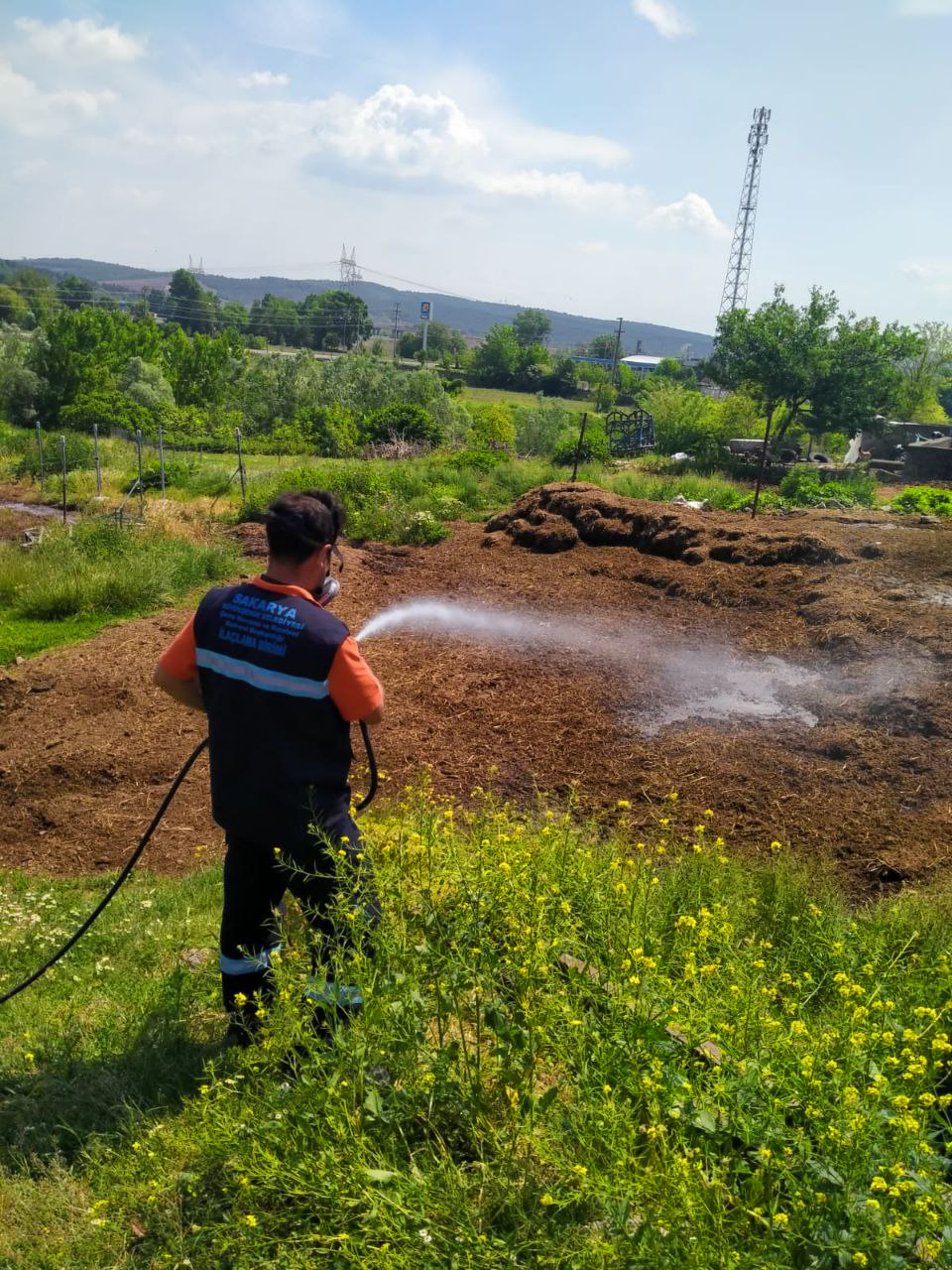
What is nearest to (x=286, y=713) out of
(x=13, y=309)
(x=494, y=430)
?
(x=494, y=430)

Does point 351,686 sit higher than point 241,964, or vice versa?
point 351,686

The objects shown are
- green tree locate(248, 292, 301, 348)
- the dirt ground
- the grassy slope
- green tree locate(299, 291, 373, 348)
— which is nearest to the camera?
the dirt ground

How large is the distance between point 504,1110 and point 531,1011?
0.35 metres

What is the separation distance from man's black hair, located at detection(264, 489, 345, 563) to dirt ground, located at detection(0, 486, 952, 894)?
1.38m

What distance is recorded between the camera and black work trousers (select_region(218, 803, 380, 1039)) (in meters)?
3.05

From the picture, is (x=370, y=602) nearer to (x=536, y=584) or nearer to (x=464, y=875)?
(x=536, y=584)

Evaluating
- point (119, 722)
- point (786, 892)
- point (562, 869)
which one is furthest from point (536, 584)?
point (562, 869)

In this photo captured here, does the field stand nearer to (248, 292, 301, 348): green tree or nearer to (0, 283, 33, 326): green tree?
(0, 283, 33, 326): green tree

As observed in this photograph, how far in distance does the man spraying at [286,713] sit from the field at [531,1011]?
11.1 inches

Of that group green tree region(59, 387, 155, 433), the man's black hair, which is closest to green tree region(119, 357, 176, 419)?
green tree region(59, 387, 155, 433)

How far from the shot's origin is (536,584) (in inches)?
487

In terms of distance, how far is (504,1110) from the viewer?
2.72 m

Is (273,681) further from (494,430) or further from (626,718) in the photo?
(494,430)

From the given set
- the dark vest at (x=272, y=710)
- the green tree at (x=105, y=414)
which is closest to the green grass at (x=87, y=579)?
the dark vest at (x=272, y=710)
